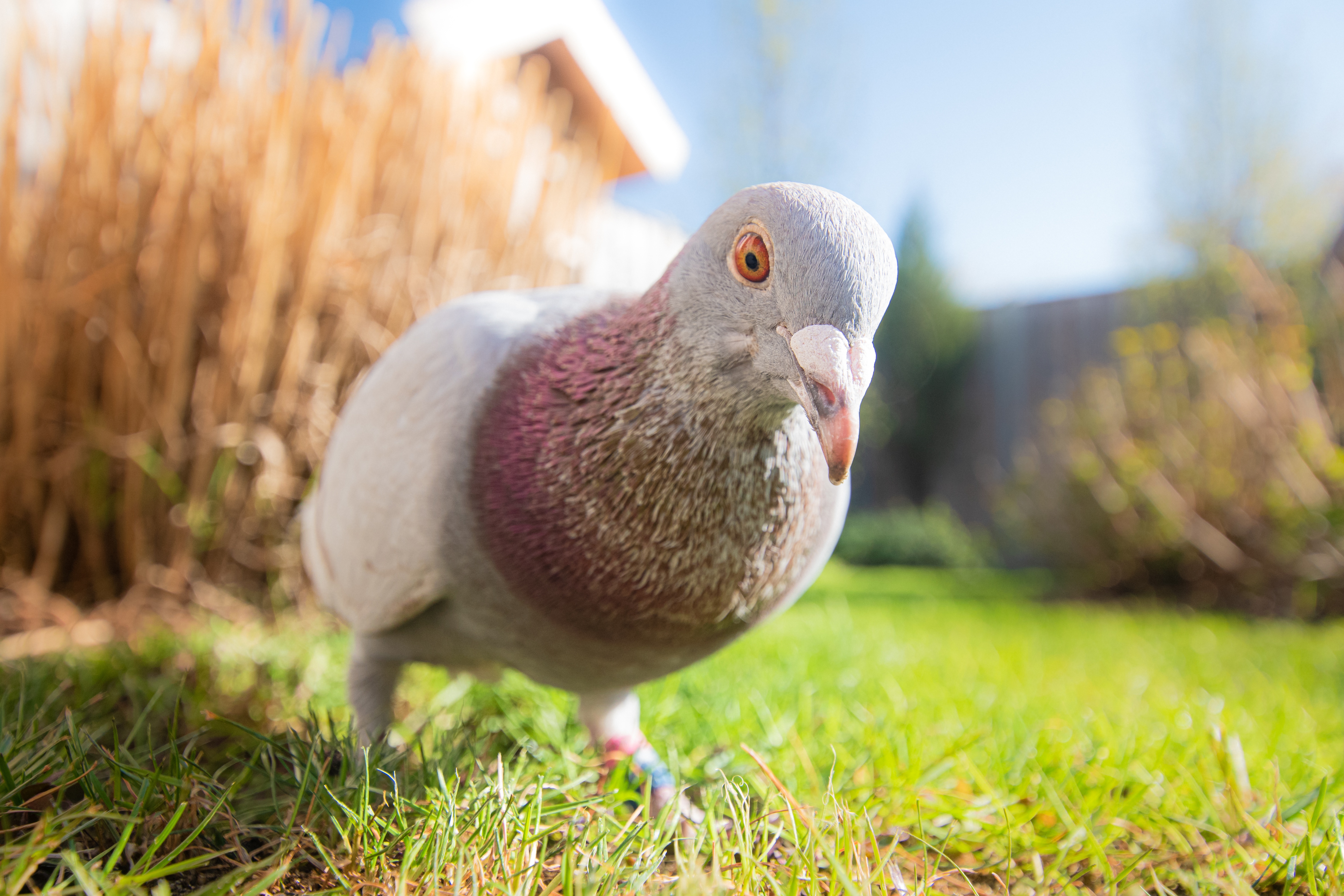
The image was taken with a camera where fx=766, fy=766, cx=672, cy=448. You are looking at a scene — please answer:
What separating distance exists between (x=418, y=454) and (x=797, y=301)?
70 centimetres

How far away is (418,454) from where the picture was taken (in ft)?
4.26

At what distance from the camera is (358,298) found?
112 inches

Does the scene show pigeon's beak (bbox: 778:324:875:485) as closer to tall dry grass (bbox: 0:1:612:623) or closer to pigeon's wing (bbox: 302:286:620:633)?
pigeon's wing (bbox: 302:286:620:633)

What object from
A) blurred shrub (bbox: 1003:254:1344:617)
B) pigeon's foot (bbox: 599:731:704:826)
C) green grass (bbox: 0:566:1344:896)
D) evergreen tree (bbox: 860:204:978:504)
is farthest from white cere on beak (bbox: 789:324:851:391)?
evergreen tree (bbox: 860:204:978:504)

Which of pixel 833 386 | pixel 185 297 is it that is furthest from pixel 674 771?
pixel 185 297

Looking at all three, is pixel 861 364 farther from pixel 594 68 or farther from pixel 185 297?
pixel 594 68

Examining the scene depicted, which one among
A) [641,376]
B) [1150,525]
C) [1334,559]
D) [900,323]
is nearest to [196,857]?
[641,376]

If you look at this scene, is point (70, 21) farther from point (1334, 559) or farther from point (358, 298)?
point (1334, 559)

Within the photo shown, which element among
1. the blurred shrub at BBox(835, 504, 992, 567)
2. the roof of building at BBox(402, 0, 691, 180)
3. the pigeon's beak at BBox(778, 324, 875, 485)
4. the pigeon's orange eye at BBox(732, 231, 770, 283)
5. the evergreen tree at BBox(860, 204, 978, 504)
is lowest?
the blurred shrub at BBox(835, 504, 992, 567)

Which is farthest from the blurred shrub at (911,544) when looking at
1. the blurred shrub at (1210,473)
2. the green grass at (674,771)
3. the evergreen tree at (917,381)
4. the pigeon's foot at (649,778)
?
the pigeon's foot at (649,778)

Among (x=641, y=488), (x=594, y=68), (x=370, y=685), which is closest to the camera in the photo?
(x=641, y=488)

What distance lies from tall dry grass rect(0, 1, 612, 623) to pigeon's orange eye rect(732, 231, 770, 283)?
6.84 ft

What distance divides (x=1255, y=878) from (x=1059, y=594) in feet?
17.9

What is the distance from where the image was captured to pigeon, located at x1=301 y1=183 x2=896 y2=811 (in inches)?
38.8
